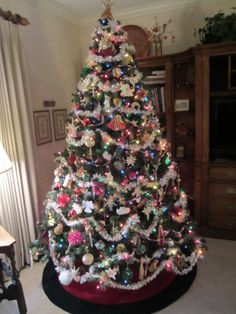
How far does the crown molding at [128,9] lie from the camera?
2801mm

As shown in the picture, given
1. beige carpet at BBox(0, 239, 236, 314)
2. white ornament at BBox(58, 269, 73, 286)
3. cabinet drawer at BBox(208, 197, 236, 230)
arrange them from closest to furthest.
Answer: beige carpet at BBox(0, 239, 236, 314) → white ornament at BBox(58, 269, 73, 286) → cabinet drawer at BBox(208, 197, 236, 230)

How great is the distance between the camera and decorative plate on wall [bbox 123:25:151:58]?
305cm

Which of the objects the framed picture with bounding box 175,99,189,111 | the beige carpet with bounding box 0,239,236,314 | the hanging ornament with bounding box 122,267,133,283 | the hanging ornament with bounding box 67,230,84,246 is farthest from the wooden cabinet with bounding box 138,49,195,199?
the hanging ornament with bounding box 67,230,84,246

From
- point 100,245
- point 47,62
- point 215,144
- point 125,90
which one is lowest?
point 100,245

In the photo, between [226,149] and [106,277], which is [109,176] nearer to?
[106,277]

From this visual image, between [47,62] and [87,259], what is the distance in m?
2.02

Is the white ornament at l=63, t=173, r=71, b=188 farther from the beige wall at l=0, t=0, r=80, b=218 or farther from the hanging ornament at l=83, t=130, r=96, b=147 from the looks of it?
the beige wall at l=0, t=0, r=80, b=218

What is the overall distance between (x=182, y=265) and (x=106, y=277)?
2.15 feet

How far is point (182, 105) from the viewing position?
296 centimetres

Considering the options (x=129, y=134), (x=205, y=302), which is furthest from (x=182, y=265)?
(x=129, y=134)

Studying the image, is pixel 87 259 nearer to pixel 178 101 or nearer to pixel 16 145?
pixel 16 145

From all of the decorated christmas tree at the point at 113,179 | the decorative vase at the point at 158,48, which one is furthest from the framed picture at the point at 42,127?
the decorative vase at the point at 158,48

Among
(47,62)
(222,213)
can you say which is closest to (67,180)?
(47,62)

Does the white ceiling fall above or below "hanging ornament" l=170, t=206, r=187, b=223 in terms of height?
above
